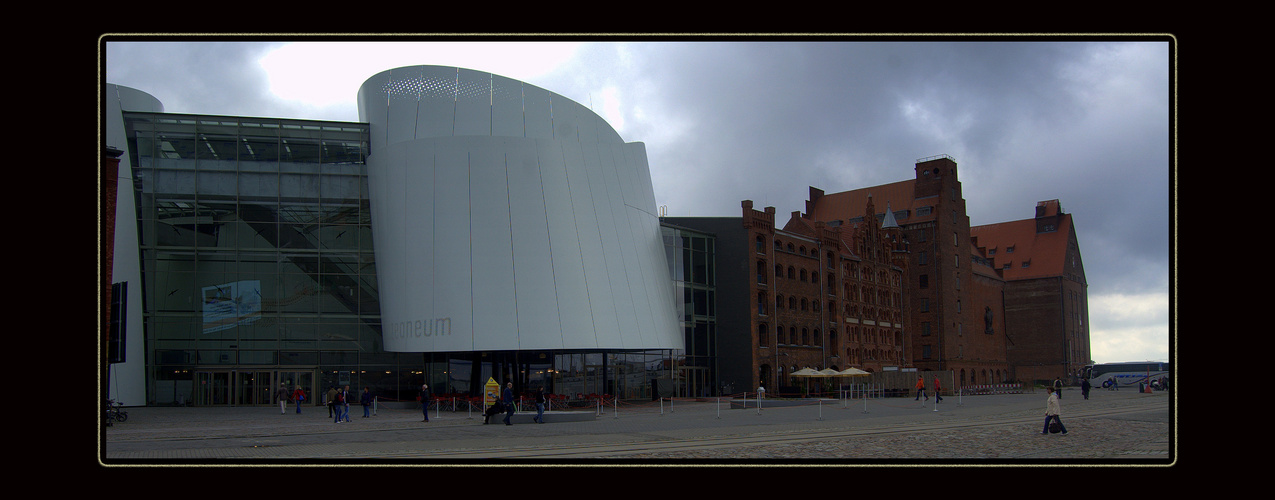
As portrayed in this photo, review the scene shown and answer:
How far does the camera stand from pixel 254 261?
131 feet

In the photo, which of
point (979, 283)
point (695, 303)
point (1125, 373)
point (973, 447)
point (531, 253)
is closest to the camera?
point (973, 447)

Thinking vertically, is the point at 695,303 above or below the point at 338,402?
above

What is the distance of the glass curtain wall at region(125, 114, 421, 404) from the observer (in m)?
39.2

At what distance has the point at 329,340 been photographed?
40.6 metres

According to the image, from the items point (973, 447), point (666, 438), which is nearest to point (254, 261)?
point (666, 438)

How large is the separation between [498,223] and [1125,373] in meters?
69.5

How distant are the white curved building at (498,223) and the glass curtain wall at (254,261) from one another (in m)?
1.67

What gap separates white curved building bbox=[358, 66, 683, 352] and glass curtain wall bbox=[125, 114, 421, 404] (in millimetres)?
1670

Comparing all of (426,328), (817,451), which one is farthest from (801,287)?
(817,451)

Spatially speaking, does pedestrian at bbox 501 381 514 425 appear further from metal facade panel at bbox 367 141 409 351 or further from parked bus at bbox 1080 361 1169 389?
parked bus at bbox 1080 361 1169 389

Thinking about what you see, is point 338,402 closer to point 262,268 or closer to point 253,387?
point 253,387

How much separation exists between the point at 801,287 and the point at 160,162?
38.4 m

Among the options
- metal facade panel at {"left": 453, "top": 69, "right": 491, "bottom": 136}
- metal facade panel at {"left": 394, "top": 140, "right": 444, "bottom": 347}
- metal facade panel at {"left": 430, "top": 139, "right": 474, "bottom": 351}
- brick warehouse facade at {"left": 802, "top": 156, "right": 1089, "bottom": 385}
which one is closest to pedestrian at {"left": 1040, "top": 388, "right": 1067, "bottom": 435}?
metal facade panel at {"left": 430, "top": 139, "right": 474, "bottom": 351}

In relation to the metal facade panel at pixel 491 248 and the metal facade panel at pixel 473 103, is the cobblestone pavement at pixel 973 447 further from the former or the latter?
the metal facade panel at pixel 473 103
